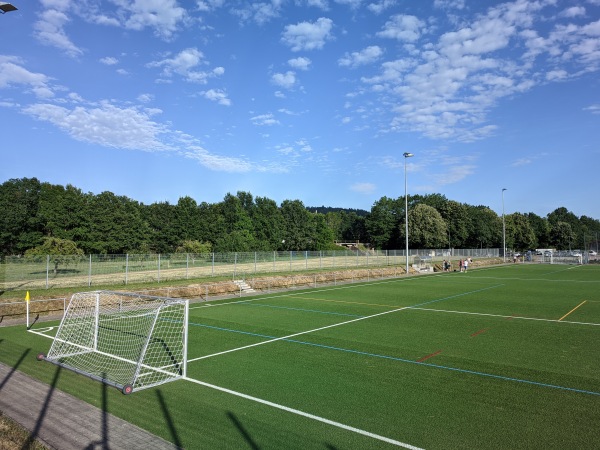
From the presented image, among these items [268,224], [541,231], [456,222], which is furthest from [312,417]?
[541,231]

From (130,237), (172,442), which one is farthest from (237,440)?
(130,237)

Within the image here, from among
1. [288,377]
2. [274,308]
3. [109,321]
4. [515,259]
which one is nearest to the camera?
[288,377]

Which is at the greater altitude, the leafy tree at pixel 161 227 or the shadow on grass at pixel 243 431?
the leafy tree at pixel 161 227

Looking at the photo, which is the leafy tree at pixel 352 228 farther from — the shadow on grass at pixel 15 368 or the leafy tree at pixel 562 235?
the shadow on grass at pixel 15 368

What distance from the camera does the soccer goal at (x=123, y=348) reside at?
29.2 feet

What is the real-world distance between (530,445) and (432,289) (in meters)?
24.7

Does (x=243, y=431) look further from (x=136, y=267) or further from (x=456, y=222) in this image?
(x=456, y=222)

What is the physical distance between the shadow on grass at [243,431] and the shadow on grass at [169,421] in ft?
3.09

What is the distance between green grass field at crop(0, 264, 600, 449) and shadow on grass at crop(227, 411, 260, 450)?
0.03 meters

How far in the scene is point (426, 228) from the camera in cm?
8538

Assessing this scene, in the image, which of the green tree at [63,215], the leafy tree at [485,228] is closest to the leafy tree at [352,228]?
the leafy tree at [485,228]

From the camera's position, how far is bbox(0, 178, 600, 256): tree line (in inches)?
2224

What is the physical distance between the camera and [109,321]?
620 inches

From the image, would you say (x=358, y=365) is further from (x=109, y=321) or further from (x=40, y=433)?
(x=109, y=321)
